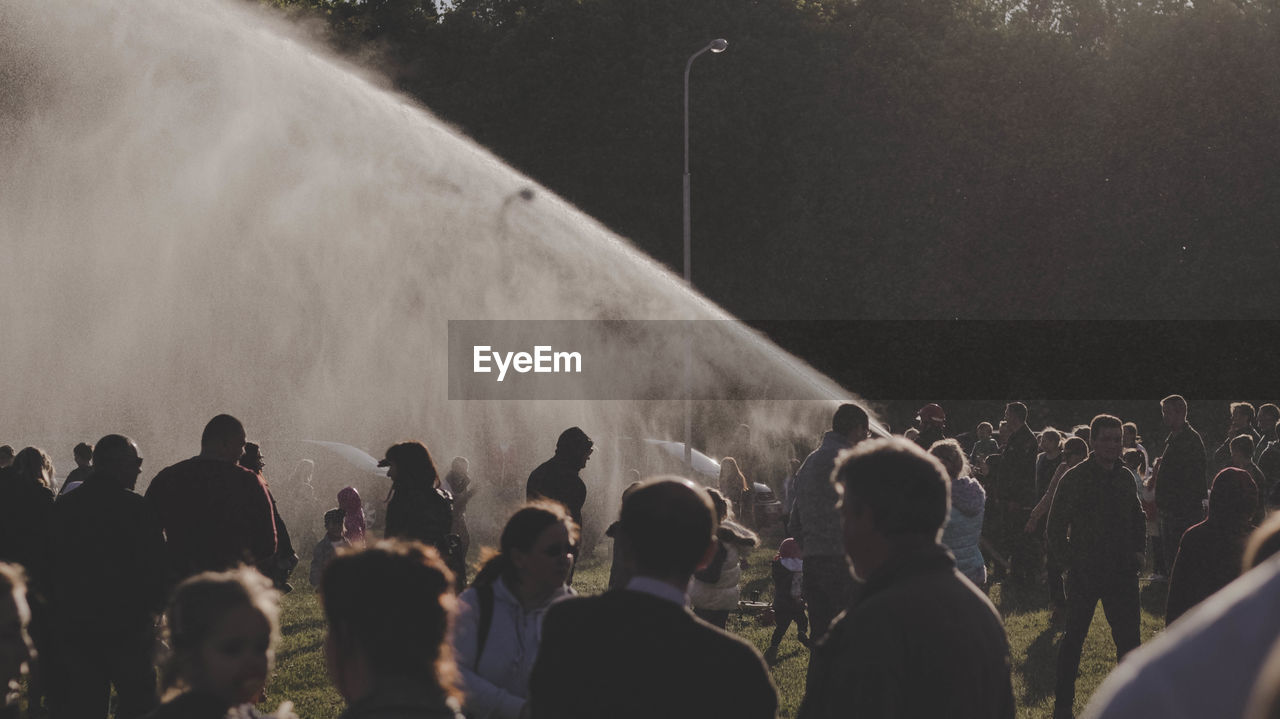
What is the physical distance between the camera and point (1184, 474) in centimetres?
1329

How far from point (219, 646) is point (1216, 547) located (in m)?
5.77

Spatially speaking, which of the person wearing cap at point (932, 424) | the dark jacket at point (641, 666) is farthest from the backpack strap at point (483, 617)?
the person wearing cap at point (932, 424)

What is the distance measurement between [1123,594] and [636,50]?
34.1 meters

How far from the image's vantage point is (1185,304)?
35625 mm

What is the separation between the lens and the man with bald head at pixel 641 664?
10.3 feet

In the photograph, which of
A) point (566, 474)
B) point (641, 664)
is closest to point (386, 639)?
point (641, 664)

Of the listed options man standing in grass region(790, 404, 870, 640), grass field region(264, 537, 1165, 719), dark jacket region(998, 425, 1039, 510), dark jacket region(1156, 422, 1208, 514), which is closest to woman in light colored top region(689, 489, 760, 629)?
man standing in grass region(790, 404, 870, 640)

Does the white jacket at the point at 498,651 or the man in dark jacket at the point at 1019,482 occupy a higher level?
the white jacket at the point at 498,651

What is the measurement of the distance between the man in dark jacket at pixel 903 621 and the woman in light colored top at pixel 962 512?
621cm

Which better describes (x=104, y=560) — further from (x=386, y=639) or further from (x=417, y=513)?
(x=386, y=639)

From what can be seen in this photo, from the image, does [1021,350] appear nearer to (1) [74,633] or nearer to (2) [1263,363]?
(2) [1263,363]

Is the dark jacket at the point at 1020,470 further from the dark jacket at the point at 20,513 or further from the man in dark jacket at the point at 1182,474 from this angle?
the dark jacket at the point at 20,513

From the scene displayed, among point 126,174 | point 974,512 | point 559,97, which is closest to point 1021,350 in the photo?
point 559,97

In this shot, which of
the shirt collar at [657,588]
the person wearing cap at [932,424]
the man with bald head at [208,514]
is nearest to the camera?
the shirt collar at [657,588]
